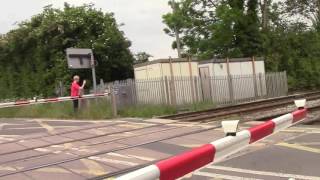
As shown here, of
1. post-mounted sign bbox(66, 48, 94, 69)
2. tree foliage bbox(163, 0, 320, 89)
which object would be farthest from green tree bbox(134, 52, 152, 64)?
post-mounted sign bbox(66, 48, 94, 69)

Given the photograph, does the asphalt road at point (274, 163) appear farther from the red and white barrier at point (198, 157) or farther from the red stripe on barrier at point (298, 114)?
the red and white barrier at point (198, 157)

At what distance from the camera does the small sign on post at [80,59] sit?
22.8 metres

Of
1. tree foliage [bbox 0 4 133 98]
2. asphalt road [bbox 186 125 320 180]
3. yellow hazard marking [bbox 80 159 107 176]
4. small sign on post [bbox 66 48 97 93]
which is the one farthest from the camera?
tree foliage [bbox 0 4 133 98]

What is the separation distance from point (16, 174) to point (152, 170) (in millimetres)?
5449

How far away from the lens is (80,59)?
2352 cm

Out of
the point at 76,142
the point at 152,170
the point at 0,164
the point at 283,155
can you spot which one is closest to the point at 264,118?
the point at 76,142

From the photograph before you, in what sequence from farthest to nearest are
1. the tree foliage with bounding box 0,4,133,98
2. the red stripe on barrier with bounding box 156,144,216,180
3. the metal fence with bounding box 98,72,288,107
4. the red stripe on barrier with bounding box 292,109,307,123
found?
1. the tree foliage with bounding box 0,4,133,98
2. the metal fence with bounding box 98,72,288,107
3. the red stripe on barrier with bounding box 292,109,307,123
4. the red stripe on barrier with bounding box 156,144,216,180

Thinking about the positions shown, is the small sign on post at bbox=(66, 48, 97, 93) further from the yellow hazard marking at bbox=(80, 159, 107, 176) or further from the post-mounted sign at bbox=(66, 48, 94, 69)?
the yellow hazard marking at bbox=(80, 159, 107, 176)

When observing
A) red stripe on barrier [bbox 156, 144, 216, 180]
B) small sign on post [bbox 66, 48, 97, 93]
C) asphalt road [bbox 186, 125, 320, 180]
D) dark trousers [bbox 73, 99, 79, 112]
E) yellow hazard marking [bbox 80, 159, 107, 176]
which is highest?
small sign on post [bbox 66, 48, 97, 93]

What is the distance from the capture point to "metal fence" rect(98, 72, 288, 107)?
79.6 ft

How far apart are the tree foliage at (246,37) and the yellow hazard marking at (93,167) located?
3126cm

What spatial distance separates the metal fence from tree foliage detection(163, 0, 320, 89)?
350 inches

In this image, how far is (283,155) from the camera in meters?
9.52

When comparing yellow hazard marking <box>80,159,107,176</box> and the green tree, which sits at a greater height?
the green tree
